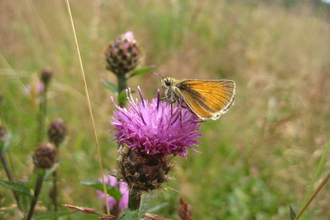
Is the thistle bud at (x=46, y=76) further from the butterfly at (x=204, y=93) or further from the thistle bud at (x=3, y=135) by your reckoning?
the butterfly at (x=204, y=93)

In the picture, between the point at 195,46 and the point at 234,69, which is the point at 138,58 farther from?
the point at 234,69

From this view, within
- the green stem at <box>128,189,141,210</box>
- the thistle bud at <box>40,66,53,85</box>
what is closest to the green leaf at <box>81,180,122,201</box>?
the green stem at <box>128,189,141,210</box>

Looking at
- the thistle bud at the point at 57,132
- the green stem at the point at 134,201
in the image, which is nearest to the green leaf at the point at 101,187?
the green stem at the point at 134,201

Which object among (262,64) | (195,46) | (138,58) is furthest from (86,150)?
(262,64)

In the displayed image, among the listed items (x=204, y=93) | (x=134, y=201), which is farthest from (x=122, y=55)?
(x=134, y=201)

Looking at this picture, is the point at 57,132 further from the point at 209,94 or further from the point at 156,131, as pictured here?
the point at 209,94
